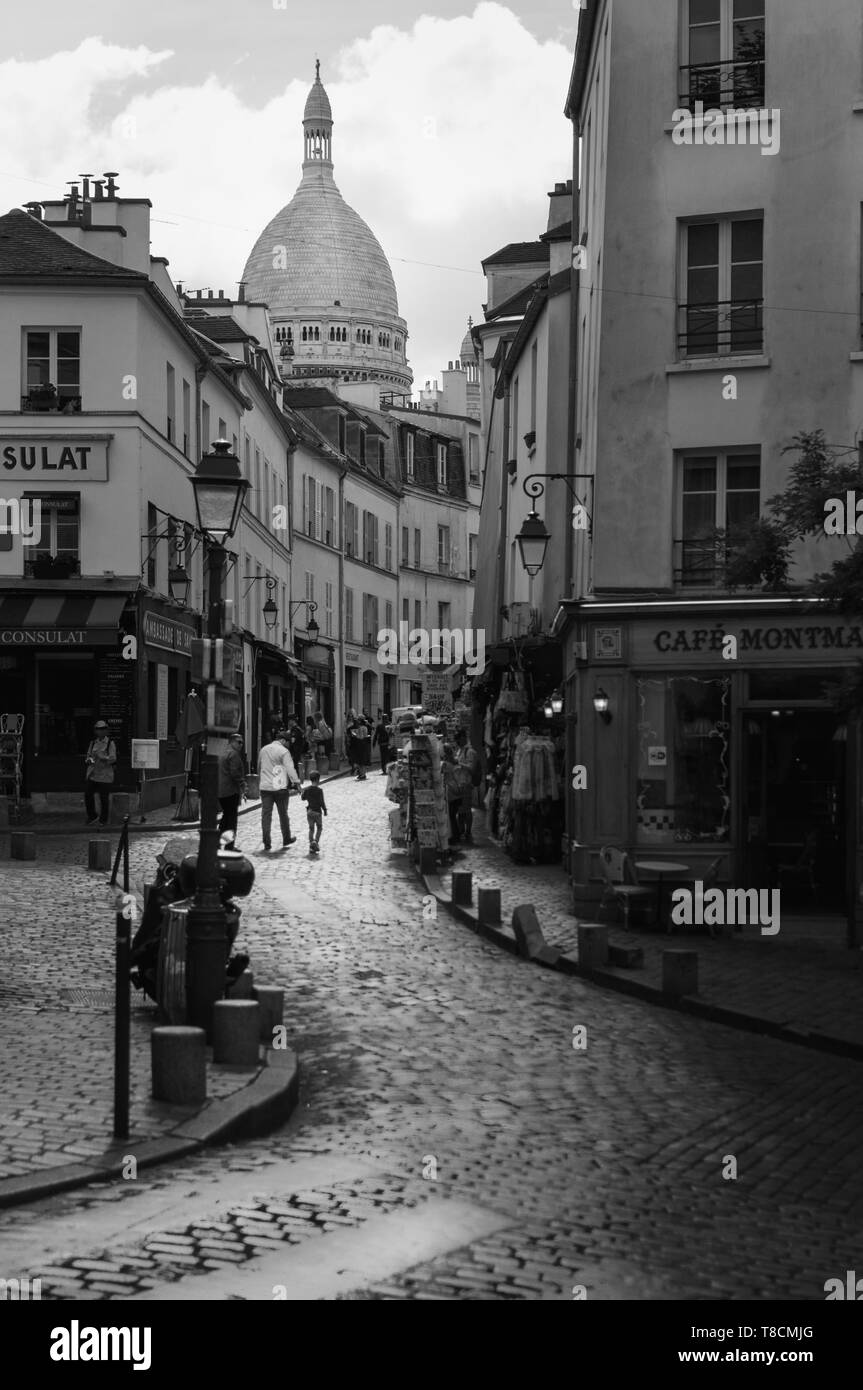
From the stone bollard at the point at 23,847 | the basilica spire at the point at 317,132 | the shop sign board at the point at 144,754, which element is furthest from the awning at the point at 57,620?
the basilica spire at the point at 317,132

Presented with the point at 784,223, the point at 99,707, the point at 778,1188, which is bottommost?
the point at 778,1188

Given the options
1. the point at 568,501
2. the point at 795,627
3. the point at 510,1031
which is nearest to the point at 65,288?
the point at 568,501

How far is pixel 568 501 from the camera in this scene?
26.2 metres

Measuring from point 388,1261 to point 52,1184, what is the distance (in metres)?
1.70

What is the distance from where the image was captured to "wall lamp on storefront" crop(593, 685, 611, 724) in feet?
66.5

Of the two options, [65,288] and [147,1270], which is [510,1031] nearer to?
[147,1270]

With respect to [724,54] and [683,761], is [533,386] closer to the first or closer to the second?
[724,54]

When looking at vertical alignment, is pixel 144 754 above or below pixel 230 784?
above

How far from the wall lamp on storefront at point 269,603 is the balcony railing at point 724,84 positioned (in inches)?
1098

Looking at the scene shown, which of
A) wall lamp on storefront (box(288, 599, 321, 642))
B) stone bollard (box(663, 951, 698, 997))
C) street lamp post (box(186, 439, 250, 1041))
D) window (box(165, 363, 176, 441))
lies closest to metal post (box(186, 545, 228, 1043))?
street lamp post (box(186, 439, 250, 1041))

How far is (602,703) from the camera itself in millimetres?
20281

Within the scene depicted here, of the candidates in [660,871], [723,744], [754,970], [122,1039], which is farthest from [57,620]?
[122,1039]

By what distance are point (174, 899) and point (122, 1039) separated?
13.1 feet

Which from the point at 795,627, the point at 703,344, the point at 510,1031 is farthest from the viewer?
the point at 703,344
